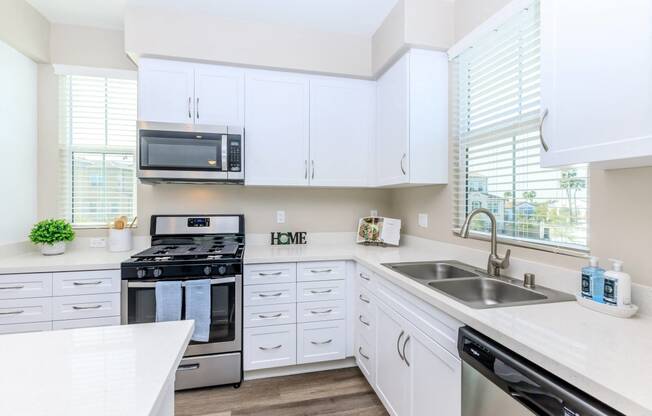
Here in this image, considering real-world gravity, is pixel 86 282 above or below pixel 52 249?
below

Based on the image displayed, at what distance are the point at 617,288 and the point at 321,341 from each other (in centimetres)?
176

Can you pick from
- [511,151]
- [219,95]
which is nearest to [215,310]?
[219,95]

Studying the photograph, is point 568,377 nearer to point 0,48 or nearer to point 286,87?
point 286,87

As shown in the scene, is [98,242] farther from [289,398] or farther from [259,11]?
[259,11]

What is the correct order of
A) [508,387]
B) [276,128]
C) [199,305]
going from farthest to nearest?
1. [276,128]
2. [199,305]
3. [508,387]

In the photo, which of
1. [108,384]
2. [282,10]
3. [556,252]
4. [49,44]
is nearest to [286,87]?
[282,10]

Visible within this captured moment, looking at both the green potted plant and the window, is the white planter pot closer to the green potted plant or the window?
the green potted plant

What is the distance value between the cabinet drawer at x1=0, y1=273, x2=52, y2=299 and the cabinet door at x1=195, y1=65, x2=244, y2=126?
1427 millimetres

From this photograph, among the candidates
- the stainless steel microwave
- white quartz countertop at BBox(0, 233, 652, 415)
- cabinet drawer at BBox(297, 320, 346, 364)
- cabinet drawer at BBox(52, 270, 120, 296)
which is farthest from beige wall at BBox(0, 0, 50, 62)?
cabinet drawer at BBox(297, 320, 346, 364)

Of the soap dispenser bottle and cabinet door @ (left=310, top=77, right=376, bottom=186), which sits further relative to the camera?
cabinet door @ (left=310, top=77, right=376, bottom=186)

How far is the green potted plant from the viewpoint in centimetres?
218

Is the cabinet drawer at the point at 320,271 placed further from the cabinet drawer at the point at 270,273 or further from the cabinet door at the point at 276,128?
the cabinet door at the point at 276,128

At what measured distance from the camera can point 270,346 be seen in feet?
7.20

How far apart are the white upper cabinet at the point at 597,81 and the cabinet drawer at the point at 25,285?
2.76 m
